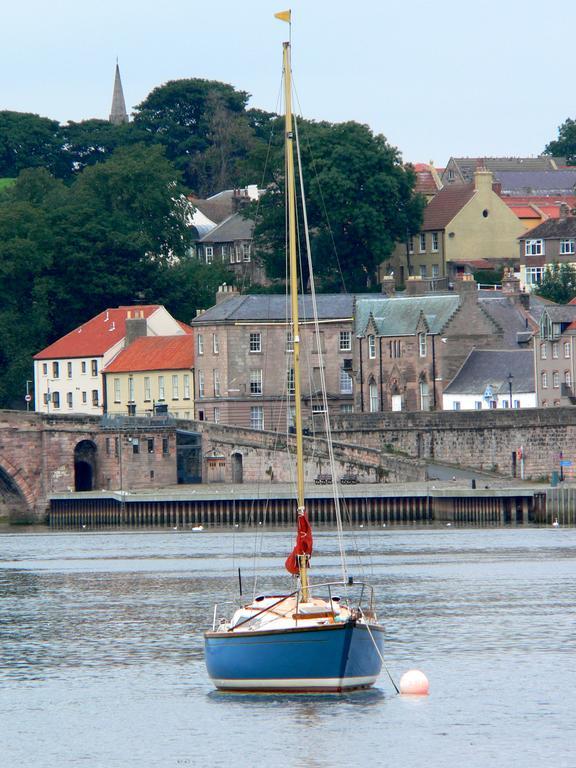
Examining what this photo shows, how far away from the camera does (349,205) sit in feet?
452

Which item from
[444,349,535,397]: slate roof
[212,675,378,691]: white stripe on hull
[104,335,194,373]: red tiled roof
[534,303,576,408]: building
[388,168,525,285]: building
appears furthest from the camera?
[388,168,525,285]: building

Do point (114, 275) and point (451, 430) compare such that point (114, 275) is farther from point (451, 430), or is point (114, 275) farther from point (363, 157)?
point (451, 430)

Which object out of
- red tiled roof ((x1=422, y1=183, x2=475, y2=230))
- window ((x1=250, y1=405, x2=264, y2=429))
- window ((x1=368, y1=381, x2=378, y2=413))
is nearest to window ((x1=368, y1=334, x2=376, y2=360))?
window ((x1=368, y1=381, x2=378, y2=413))

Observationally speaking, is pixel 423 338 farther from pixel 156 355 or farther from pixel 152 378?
pixel 156 355

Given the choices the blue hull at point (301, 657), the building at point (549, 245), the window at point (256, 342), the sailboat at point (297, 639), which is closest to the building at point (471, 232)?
the building at point (549, 245)

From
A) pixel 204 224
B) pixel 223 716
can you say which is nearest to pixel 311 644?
pixel 223 716

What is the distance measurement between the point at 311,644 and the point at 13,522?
7237 centimetres

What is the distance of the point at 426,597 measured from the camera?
65188 mm

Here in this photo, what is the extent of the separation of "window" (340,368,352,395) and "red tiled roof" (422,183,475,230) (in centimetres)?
2986

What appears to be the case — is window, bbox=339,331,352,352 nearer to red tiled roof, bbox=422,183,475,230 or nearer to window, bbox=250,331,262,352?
window, bbox=250,331,262,352

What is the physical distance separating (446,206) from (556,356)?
42.3m

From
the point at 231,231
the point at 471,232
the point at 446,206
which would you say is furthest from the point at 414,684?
the point at 231,231

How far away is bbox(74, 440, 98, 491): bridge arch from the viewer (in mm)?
113188

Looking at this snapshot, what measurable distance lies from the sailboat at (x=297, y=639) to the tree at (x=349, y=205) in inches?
3647
